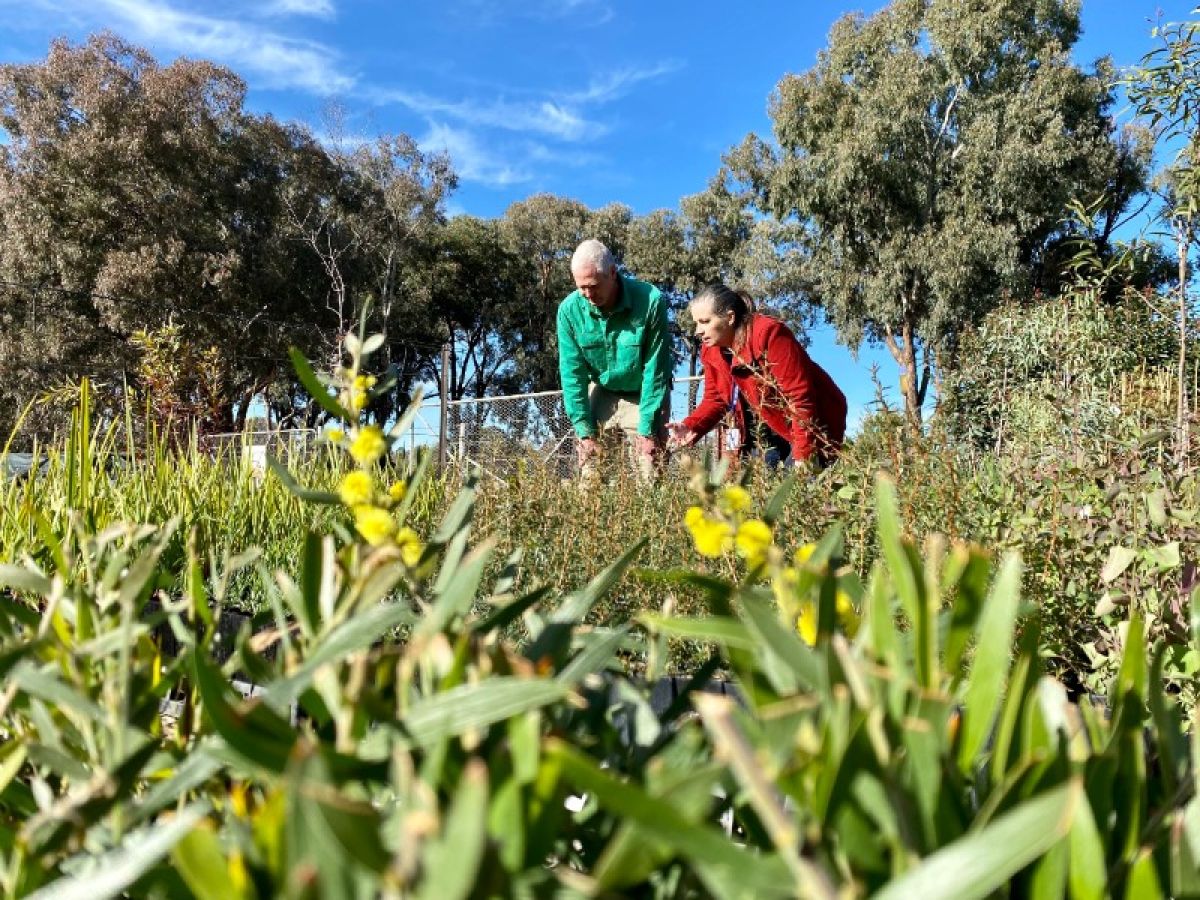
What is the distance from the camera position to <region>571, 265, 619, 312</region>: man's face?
172 inches

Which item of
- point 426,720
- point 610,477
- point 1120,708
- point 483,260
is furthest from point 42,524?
point 483,260

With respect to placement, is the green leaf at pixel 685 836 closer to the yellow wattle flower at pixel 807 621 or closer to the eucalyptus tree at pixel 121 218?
the yellow wattle flower at pixel 807 621

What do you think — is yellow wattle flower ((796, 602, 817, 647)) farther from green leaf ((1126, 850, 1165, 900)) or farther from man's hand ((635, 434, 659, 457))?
man's hand ((635, 434, 659, 457))

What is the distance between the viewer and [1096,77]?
61.2 feet

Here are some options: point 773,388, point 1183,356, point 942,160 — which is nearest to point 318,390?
point 1183,356

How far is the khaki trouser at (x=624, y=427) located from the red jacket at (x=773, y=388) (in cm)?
35

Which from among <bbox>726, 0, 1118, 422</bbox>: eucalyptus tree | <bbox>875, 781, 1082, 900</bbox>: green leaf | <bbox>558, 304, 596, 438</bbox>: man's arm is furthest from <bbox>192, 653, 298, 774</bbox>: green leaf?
<bbox>726, 0, 1118, 422</bbox>: eucalyptus tree

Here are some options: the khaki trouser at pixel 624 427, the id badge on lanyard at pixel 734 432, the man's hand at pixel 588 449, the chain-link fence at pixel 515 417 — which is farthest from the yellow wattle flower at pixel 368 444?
the chain-link fence at pixel 515 417

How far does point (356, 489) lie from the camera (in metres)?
0.71

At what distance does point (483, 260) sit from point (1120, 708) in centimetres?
2759

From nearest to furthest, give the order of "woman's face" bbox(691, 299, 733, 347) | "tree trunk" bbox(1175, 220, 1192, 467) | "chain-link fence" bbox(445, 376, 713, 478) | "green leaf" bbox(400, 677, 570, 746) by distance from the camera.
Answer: "green leaf" bbox(400, 677, 570, 746)
"tree trunk" bbox(1175, 220, 1192, 467)
"woman's face" bbox(691, 299, 733, 347)
"chain-link fence" bbox(445, 376, 713, 478)

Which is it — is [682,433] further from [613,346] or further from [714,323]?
[613,346]

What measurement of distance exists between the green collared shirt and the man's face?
64 mm

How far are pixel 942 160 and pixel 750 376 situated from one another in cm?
1698
